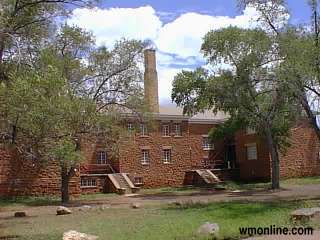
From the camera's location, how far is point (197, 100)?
126 ft

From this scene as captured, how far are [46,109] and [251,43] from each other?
19616mm

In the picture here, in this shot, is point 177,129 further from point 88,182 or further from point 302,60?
point 302,60

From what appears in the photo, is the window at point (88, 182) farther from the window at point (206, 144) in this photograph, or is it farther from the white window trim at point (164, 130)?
the window at point (206, 144)

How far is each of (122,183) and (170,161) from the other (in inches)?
307

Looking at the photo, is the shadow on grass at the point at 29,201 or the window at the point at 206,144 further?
the window at the point at 206,144

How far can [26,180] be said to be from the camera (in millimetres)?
42469

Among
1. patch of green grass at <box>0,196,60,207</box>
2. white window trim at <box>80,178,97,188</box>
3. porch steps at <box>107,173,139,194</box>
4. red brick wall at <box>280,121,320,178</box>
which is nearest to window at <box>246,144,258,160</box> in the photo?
red brick wall at <box>280,121,320,178</box>

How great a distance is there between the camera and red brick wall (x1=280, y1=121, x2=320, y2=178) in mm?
54219

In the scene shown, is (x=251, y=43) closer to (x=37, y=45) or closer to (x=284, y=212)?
(x=284, y=212)

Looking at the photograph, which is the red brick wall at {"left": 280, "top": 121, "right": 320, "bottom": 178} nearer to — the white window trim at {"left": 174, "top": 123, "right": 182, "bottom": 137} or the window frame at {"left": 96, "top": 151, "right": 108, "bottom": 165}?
the white window trim at {"left": 174, "top": 123, "right": 182, "bottom": 137}

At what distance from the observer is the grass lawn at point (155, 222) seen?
16.9 meters

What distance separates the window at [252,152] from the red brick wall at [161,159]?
4444 mm

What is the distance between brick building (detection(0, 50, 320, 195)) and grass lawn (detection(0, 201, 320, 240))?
17.6m

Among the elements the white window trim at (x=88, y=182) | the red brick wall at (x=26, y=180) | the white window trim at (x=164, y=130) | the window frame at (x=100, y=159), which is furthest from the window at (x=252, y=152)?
the red brick wall at (x=26, y=180)
